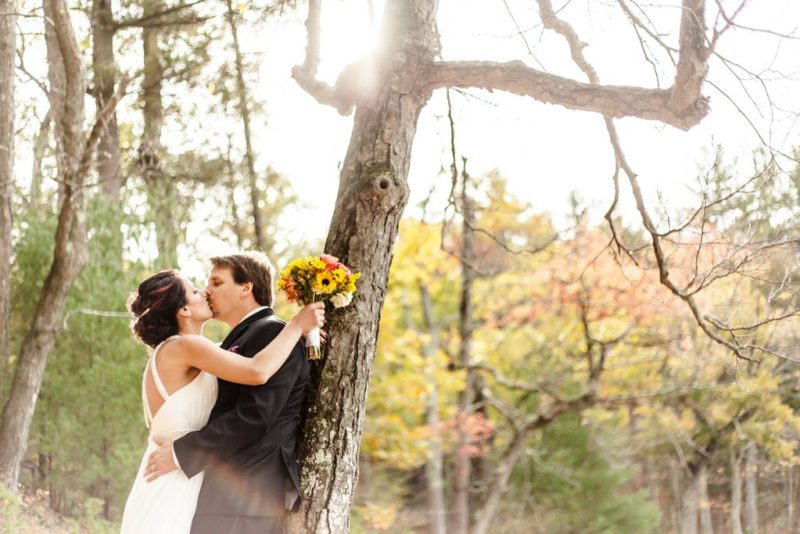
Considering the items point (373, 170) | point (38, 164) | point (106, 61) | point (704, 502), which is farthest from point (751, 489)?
point (373, 170)

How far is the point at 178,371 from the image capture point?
349 centimetres

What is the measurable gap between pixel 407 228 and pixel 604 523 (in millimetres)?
6869

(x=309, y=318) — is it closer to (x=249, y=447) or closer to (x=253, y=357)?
(x=253, y=357)

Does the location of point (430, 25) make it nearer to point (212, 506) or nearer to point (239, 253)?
point (239, 253)

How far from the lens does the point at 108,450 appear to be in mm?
9562

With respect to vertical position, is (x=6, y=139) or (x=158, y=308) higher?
(x=6, y=139)

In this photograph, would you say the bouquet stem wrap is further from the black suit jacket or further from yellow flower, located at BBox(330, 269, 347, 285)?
yellow flower, located at BBox(330, 269, 347, 285)

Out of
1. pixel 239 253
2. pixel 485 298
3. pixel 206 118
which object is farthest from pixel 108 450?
pixel 485 298

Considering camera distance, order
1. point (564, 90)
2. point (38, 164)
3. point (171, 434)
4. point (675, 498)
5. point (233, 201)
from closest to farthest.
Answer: point (171, 434) → point (564, 90) → point (38, 164) → point (233, 201) → point (675, 498)

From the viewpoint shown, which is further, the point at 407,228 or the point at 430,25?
the point at 407,228

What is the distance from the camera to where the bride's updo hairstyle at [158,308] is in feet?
12.1

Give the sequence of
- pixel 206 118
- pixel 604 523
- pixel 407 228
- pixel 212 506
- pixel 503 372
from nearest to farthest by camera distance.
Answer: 1. pixel 212 506
2. pixel 206 118
3. pixel 407 228
4. pixel 604 523
5. pixel 503 372

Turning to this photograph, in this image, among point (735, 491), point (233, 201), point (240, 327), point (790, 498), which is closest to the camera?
point (240, 327)

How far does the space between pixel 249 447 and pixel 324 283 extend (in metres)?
0.66
